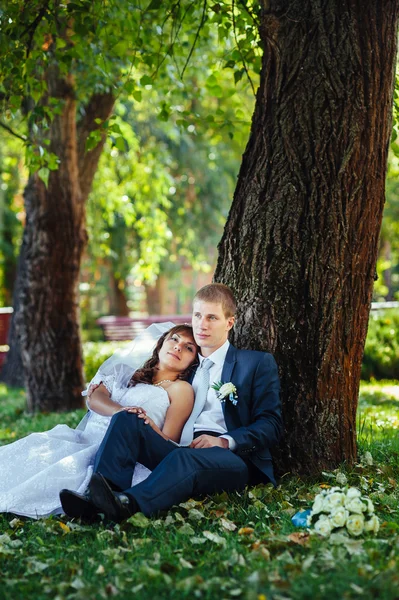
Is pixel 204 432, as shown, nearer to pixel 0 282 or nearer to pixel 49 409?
pixel 49 409

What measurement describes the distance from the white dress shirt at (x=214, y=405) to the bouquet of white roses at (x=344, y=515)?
1.11 meters

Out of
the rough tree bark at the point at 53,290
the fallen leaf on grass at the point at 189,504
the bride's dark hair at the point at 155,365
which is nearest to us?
the fallen leaf on grass at the point at 189,504

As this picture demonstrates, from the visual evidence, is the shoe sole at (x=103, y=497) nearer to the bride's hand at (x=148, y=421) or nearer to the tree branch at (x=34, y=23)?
the bride's hand at (x=148, y=421)

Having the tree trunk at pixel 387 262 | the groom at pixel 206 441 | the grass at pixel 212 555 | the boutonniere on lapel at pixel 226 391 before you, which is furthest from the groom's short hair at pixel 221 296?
the tree trunk at pixel 387 262

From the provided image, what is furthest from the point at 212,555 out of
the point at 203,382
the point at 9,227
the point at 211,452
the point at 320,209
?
the point at 9,227

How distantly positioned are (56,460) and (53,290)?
4.82 meters

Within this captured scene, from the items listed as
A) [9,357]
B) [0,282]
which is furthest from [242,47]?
[0,282]

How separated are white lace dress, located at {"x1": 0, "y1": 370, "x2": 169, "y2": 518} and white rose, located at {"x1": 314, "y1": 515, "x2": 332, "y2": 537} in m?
1.17

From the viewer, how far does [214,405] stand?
4.68 metres

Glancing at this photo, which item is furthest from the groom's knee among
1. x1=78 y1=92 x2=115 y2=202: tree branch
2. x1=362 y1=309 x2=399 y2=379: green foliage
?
x1=362 y1=309 x2=399 y2=379: green foliage

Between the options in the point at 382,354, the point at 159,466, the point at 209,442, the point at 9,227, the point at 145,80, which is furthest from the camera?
the point at 9,227

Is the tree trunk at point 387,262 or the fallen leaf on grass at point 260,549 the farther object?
the tree trunk at point 387,262

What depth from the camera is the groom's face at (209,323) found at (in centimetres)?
465

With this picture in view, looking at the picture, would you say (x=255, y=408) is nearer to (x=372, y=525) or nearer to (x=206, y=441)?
(x=206, y=441)
